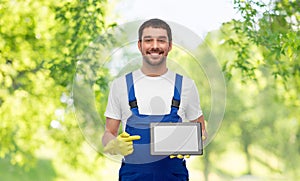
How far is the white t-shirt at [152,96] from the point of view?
215 cm

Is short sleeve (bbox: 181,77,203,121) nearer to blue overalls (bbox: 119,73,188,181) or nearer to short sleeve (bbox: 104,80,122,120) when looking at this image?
blue overalls (bbox: 119,73,188,181)

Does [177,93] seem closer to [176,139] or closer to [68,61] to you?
[176,139]

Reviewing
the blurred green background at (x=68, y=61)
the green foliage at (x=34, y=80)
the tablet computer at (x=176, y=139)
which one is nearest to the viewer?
the tablet computer at (x=176, y=139)

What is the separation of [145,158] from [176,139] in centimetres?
17

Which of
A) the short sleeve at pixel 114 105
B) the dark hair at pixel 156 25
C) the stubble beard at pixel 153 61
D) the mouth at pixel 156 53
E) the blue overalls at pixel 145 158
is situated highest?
the dark hair at pixel 156 25

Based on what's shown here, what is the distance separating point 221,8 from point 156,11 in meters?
0.77

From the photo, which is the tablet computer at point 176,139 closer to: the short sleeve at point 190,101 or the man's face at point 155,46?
the short sleeve at point 190,101

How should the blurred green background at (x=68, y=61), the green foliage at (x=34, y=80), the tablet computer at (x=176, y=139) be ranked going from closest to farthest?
the tablet computer at (x=176, y=139), the blurred green background at (x=68, y=61), the green foliage at (x=34, y=80)

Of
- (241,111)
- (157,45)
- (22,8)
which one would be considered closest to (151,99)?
(157,45)

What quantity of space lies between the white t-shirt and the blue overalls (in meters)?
0.02

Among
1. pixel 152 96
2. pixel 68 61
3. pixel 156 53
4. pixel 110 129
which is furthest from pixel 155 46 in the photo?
pixel 68 61

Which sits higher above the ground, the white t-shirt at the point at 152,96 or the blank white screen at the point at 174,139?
the white t-shirt at the point at 152,96

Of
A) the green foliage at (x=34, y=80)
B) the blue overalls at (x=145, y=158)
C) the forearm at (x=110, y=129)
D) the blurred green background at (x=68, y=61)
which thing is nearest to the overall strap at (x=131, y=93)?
the blue overalls at (x=145, y=158)

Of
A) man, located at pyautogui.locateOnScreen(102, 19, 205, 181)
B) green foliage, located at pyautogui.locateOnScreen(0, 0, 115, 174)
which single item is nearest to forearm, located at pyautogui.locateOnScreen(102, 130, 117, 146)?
man, located at pyautogui.locateOnScreen(102, 19, 205, 181)
